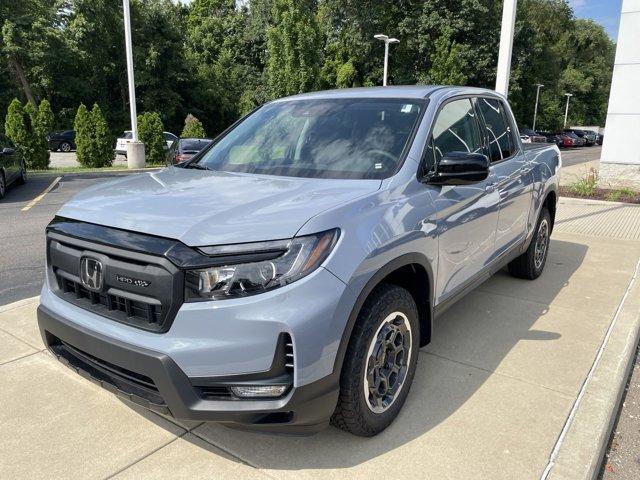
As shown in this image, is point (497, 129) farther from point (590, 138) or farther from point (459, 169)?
point (590, 138)

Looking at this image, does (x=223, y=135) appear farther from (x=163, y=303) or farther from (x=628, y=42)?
(x=628, y=42)

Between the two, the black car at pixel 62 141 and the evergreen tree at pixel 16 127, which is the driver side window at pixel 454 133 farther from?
the black car at pixel 62 141

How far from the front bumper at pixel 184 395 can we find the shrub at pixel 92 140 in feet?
66.2

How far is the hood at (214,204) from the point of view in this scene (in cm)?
223

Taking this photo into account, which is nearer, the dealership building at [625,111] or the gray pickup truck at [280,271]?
the gray pickup truck at [280,271]

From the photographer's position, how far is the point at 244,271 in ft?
7.18

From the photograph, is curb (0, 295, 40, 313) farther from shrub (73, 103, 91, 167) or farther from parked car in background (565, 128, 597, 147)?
parked car in background (565, 128, 597, 147)

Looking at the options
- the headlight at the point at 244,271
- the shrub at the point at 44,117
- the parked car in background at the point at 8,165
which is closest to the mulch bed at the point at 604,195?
the headlight at the point at 244,271

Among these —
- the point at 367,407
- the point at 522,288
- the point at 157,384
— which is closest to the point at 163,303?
the point at 157,384

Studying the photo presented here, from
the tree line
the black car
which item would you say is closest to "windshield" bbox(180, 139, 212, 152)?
the black car

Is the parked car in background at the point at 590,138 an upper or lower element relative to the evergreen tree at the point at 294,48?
lower

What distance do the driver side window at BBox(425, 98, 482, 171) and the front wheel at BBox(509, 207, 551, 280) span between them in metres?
1.80

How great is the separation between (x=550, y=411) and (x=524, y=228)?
2.21 meters

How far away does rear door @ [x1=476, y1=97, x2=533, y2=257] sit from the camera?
13.8 feet
